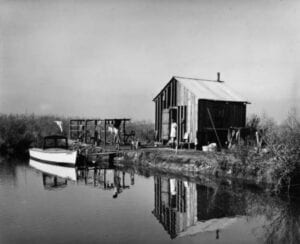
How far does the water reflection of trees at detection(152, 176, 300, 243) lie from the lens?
463 inches

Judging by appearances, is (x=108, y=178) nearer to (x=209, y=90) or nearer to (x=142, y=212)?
(x=142, y=212)

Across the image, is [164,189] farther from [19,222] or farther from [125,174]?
[19,222]

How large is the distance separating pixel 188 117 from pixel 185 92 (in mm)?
2165

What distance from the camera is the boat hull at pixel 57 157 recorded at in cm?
2719

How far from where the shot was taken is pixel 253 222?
1262 cm

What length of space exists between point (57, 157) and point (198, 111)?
12.1 m

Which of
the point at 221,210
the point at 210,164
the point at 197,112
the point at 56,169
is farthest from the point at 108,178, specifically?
the point at 221,210

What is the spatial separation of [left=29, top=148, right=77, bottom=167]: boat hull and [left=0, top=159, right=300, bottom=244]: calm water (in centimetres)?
615

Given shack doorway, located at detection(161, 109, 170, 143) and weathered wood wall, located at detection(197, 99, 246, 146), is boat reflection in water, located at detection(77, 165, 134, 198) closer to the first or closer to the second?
shack doorway, located at detection(161, 109, 170, 143)

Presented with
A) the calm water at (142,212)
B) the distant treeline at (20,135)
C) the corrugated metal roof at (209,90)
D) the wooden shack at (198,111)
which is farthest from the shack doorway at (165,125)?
the calm water at (142,212)

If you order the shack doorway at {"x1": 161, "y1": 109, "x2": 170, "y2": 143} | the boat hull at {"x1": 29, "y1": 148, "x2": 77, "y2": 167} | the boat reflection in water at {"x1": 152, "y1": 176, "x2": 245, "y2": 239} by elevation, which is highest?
the shack doorway at {"x1": 161, "y1": 109, "x2": 170, "y2": 143}

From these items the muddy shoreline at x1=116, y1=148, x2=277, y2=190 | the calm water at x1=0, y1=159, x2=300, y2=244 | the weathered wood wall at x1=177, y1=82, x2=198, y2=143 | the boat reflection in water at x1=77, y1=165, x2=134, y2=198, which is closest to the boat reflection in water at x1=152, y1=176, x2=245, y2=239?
the calm water at x1=0, y1=159, x2=300, y2=244

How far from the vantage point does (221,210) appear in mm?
14102

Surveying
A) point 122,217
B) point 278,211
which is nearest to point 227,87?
point 278,211
